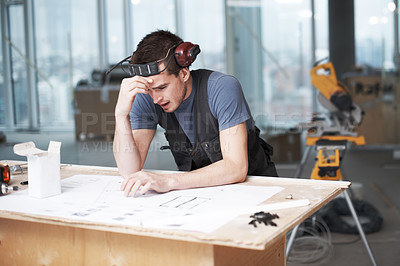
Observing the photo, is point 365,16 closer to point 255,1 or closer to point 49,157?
point 255,1

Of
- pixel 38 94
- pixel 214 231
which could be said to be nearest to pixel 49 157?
pixel 214 231

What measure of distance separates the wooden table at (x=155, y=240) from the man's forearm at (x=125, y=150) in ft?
1.36

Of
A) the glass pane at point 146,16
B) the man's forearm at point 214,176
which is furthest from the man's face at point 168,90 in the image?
the glass pane at point 146,16

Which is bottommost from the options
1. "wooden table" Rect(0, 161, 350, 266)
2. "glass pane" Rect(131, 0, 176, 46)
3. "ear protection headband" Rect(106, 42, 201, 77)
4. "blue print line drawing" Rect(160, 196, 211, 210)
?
"wooden table" Rect(0, 161, 350, 266)

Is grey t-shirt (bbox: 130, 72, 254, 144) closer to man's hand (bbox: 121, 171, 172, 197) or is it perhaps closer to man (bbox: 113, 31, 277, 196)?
man (bbox: 113, 31, 277, 196)

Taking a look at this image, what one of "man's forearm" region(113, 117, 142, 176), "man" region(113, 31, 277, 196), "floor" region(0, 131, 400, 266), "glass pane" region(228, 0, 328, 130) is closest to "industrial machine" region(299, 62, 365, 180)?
"floor" region(0, 131, 400, 266)

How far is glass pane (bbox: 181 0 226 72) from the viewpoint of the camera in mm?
5598

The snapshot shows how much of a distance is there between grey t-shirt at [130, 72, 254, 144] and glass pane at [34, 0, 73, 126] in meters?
1.66

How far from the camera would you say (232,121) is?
2.00 metres

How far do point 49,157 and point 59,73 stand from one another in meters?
2.29

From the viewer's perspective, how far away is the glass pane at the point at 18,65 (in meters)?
3.56

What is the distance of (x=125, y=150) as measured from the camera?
2.11 metres

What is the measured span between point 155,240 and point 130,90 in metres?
0.73

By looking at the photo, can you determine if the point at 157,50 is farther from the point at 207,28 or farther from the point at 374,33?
the point at 374,33
